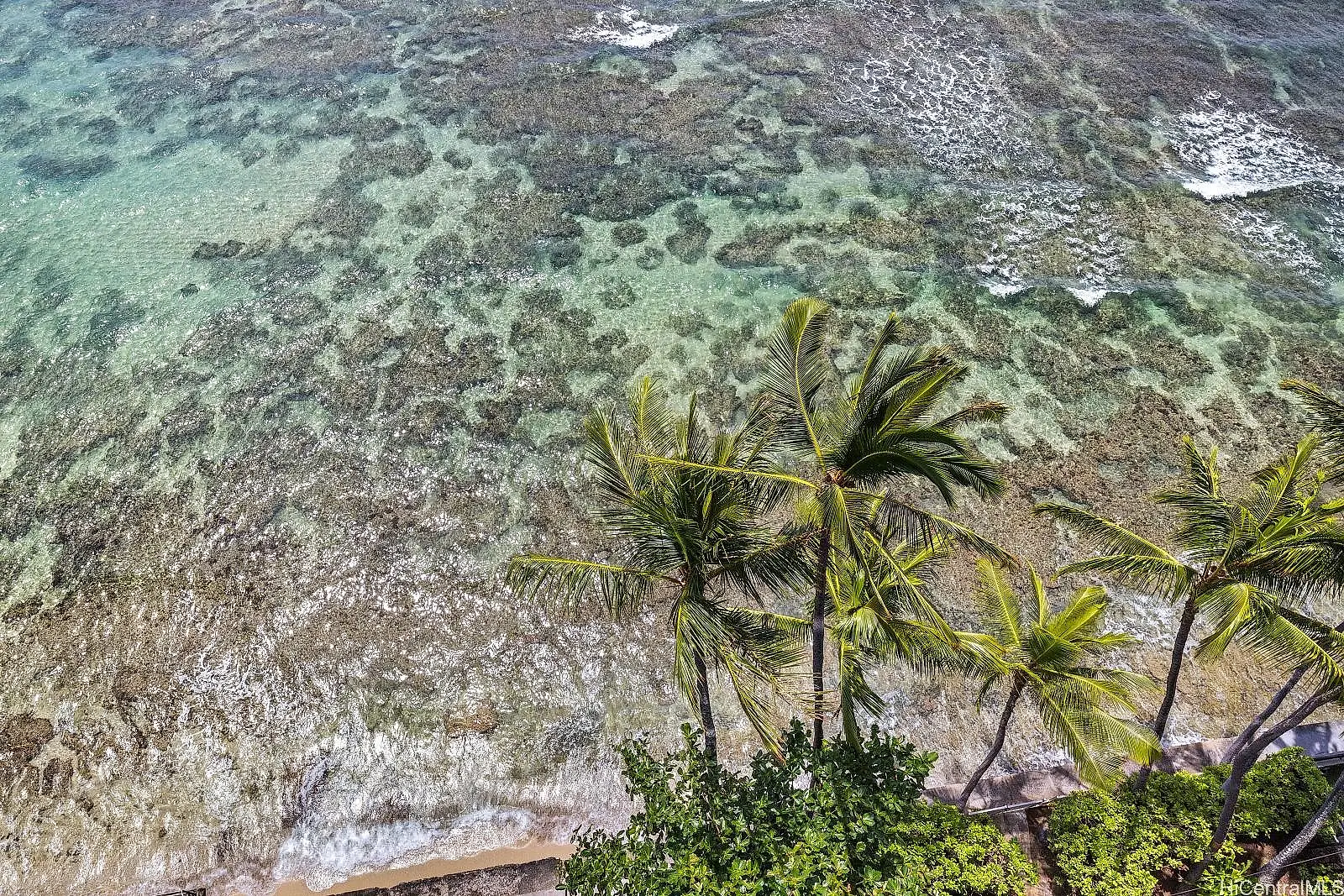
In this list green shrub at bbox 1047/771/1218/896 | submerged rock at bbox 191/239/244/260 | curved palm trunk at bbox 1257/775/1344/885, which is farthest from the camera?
submerged rock at bbox 191/239/244/260

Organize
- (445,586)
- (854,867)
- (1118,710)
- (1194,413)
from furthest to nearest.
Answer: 1. (1194,413)
2. (445,586)
3. (1118,710)
4. (854,867)

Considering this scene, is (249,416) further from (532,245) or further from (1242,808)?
(1242,808)

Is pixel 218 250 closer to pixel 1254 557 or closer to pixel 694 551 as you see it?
pixel 694 551

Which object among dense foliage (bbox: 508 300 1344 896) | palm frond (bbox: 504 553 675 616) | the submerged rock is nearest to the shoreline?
dense foliage (bbox: 508 300 1344 896)

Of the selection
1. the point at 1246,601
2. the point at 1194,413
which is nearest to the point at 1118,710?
the point at 1246,601

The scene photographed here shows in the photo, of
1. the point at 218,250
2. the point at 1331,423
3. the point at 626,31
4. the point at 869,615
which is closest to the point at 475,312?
A: the point at 218,250

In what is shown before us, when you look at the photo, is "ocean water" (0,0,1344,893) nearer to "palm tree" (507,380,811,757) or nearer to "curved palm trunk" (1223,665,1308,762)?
"curved palm trunk" (1223,665,1308,762)

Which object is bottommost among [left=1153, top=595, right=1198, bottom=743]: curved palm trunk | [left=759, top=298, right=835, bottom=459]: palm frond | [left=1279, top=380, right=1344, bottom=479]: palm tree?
[left=1153, top=595, right=1198, bottom=743]: curved palm trunk

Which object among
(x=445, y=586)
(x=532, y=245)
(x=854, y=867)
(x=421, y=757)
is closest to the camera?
(x=854, y=867)

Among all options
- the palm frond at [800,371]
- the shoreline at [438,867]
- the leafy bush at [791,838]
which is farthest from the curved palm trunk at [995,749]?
the shoreline at [438,867]
